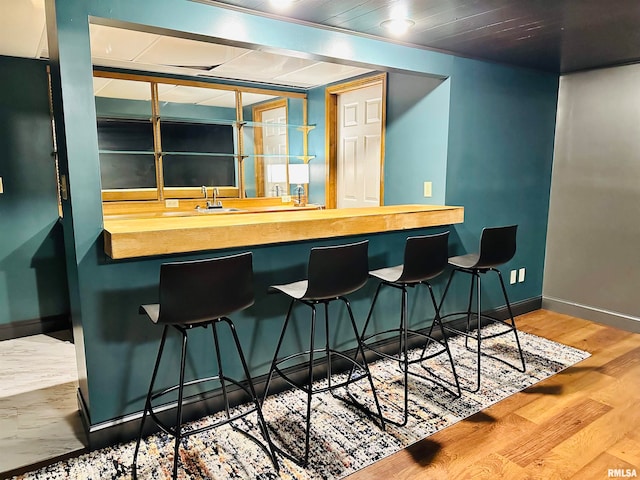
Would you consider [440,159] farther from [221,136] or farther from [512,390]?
[221,136]

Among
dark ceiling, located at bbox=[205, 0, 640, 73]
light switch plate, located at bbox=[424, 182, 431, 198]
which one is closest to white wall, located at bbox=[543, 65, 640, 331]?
dark ceiling, located at bbox=[205, 0, 640, 73]

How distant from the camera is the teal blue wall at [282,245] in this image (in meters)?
1.93

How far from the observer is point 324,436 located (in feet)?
7.23

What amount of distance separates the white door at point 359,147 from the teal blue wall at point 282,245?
1.18ft

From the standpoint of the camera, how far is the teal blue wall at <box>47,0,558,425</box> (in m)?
1.93

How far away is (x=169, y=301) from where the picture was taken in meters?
1.72

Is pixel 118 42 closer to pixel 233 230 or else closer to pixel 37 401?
pixel 233 230

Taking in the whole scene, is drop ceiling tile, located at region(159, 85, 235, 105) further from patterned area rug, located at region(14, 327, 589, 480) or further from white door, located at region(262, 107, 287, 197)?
patterned area rug, located at region(14, 327, 589, 480)

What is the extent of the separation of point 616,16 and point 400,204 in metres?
1.81

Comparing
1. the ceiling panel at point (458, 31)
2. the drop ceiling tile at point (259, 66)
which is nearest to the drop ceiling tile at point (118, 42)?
the ceiling panel at point (458, 31)

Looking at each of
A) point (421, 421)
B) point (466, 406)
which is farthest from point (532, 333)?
point (421, 421)

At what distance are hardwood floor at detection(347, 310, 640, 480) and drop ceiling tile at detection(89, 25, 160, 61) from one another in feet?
9.60

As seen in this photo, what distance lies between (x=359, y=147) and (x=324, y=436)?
2739mm

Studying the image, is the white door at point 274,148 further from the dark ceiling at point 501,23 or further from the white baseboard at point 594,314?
the white baseboard at point 594,314
